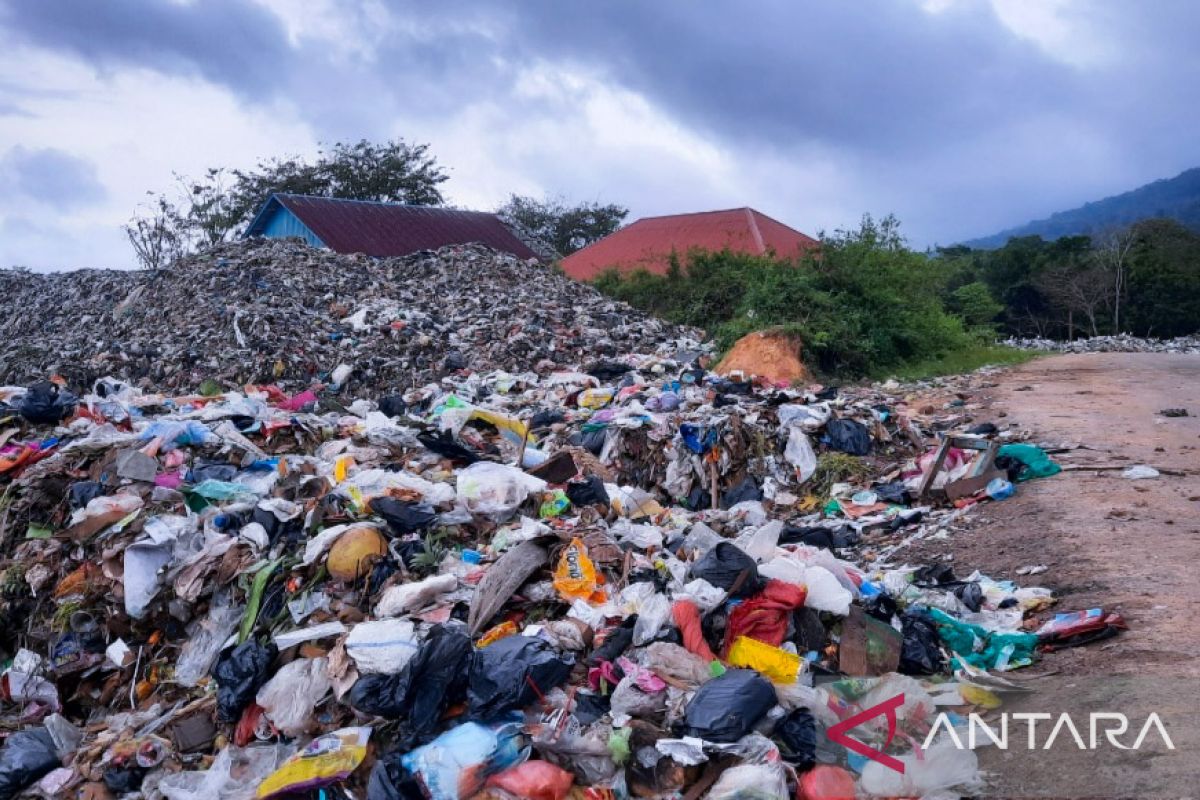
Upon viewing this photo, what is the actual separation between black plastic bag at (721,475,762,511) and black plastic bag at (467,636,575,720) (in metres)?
3.45

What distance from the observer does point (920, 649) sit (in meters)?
3.17

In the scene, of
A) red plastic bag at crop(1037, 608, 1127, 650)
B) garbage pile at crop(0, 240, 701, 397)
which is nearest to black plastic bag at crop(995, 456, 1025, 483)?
red plastic bag at crop(1037, 608, 1127, 650)

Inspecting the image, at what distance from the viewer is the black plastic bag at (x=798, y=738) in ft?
8.43

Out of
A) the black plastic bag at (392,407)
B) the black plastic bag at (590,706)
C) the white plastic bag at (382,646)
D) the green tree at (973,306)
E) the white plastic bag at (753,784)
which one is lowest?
the white plastic bag at (753,784)

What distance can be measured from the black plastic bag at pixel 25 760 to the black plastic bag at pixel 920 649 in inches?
129

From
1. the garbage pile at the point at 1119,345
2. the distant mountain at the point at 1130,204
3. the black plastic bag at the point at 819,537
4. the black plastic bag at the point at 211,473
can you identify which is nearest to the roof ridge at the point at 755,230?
the garbage pile at the point at 1119,345

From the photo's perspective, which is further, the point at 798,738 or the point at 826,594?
the point at 826,594

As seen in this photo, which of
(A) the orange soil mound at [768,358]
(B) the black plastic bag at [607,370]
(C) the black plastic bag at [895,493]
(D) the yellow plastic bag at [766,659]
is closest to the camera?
(D) the yellow plastic bag at [766,659]

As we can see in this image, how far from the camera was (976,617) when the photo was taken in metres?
3.60

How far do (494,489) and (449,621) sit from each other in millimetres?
1314

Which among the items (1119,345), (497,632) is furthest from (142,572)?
(1119,345)

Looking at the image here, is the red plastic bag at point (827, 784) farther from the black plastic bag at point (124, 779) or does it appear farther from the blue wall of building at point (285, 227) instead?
the blue wall of building at point (285, 227)

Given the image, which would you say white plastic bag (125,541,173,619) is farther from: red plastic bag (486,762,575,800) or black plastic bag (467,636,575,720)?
red plastic bag (486,762,575,800)

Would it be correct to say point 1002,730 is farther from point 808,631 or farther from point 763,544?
point 763,544
